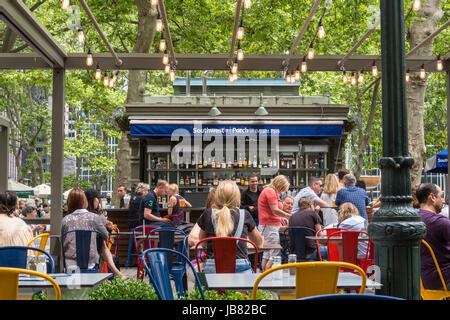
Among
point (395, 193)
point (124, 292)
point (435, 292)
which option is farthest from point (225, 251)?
point (395, 193)

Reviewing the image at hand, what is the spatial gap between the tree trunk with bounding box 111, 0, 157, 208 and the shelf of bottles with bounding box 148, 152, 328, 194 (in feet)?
7.25

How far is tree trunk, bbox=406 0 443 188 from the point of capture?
1413 centimetres

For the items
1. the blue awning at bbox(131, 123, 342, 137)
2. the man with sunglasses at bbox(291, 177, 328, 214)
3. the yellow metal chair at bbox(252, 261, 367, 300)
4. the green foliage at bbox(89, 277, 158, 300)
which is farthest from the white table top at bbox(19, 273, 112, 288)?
the blue awning at bbox(131, 123, 342, 137)

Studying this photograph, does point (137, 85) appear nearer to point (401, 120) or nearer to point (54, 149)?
point (54, 149)

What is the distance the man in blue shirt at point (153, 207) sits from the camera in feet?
33.4

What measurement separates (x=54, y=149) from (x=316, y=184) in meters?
4.68

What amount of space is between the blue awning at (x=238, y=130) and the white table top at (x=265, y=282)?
1039cm

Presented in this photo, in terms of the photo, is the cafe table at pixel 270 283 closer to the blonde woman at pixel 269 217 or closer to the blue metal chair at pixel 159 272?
the blue metal chair at pixel 159 272

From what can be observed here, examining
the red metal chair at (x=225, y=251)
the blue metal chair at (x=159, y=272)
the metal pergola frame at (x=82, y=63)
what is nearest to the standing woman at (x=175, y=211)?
the metal pergola frame at (x=82, y=63)

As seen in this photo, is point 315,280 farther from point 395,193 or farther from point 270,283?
point 395,193

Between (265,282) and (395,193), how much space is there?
1150 millimetres

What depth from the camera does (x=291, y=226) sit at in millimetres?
8547

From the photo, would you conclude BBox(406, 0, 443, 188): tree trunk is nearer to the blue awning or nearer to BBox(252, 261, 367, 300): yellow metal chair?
the blue awning
